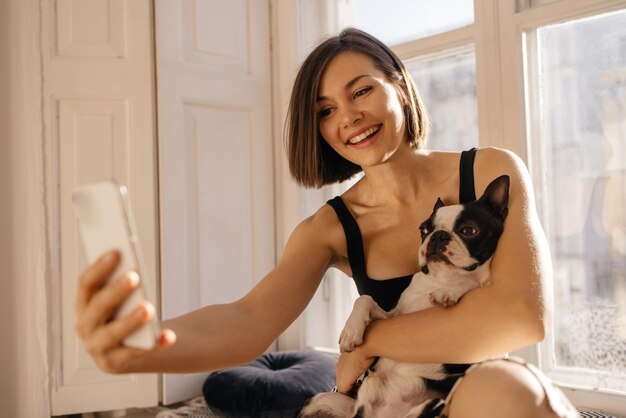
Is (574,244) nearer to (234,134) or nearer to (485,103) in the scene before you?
(485,103)

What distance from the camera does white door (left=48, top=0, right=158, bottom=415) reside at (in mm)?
2250

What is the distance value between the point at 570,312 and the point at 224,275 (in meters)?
1.39

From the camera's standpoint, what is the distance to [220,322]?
116 centimetres

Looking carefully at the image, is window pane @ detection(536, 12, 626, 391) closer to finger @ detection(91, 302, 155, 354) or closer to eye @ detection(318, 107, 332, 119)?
eye @ detection(318, 107, 332, 119)

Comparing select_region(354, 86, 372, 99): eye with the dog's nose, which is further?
select_region(354, 86, 372, 99): eye

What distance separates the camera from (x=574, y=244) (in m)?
1.93

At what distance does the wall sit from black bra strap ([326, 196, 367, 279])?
1.38 m

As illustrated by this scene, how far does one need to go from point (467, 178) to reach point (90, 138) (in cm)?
159

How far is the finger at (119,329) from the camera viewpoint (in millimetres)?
680

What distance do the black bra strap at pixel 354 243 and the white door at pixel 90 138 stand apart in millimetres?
1179

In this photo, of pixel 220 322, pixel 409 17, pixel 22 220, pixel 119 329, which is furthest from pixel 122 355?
pixel 409 17

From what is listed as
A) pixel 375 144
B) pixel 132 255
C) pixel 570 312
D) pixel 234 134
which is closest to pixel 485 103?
pixel 570 312

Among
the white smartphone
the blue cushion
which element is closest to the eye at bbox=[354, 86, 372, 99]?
the white smartphone

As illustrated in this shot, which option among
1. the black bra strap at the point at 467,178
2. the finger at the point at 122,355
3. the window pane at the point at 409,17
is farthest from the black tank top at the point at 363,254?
the window pane at the point at 409,17
